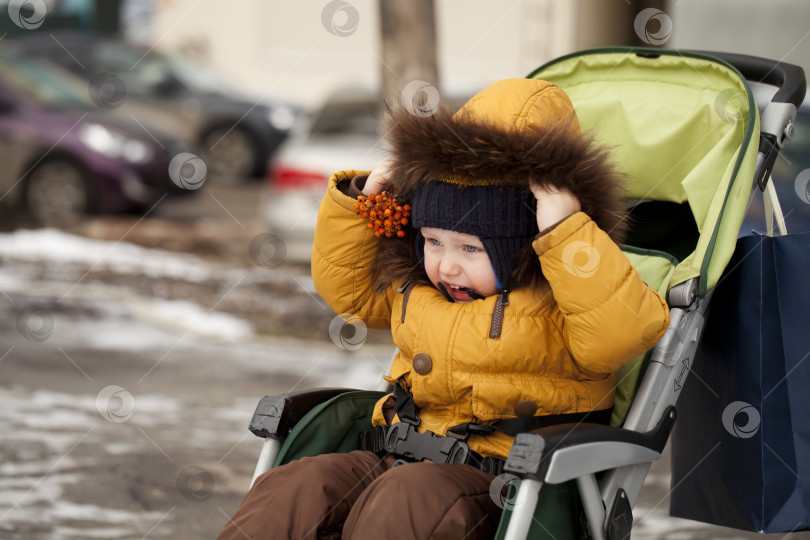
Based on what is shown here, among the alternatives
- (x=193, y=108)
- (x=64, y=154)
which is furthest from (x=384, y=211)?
(x=193, y=108)

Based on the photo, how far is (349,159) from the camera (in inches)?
306

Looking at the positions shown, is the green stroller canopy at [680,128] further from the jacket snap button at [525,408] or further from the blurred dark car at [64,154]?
the blurred dark car at [64,154]

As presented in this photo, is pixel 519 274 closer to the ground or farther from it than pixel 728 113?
closer to the ground

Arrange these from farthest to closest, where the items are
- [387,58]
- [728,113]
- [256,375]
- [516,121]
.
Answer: [387,58], [256,375], [728,113], [516,121]

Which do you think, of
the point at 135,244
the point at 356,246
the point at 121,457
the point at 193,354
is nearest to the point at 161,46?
the point at 135,244

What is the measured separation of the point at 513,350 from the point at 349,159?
5.55m

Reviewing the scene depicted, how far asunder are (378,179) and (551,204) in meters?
0.57

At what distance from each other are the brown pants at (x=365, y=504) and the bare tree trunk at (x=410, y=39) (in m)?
4.63

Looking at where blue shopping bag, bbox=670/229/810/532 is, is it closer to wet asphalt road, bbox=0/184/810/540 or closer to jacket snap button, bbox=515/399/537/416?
jacket snap button, bbox=515/399/537/416

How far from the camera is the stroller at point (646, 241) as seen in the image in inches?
84.3

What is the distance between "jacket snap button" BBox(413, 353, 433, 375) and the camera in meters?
2.43

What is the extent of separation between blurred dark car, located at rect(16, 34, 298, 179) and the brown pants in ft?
36.8

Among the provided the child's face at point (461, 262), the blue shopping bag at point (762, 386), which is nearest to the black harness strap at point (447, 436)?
the child's face at point (461, 262)

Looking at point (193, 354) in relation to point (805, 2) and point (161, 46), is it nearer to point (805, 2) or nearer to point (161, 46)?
point (805, 2)
